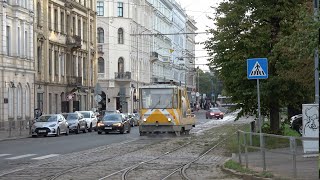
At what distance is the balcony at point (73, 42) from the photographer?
6575 cm

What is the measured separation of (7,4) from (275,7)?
30.4m

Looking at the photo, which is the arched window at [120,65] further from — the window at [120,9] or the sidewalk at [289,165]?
the sidewalk at [289,165]

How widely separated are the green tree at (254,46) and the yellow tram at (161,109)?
9.83 meters

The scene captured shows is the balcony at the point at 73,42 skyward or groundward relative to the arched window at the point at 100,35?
groundward

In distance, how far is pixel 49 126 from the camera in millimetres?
41125

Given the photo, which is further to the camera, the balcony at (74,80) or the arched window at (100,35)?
the arched window at (100,35)

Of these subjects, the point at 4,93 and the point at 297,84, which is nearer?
the point at 297,84

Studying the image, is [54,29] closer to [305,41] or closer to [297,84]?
[297,84]

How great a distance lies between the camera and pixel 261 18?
80.8 ft

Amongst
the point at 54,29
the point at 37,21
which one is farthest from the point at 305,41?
the point at 54,29

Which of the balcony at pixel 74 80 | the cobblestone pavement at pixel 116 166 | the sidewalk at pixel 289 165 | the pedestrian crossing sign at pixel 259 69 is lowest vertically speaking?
the cobblestone pavement at pixel 116 166

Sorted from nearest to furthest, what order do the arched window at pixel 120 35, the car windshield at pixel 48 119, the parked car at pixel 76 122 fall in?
the car windshield at pixel 48 119 < the parked car at pixel 76 122 < the arched window at pixel 120 35

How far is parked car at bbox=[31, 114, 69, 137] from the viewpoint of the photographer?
41031 mm

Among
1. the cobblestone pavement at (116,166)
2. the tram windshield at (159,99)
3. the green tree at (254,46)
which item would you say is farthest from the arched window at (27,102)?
the green tree at (254,46)
